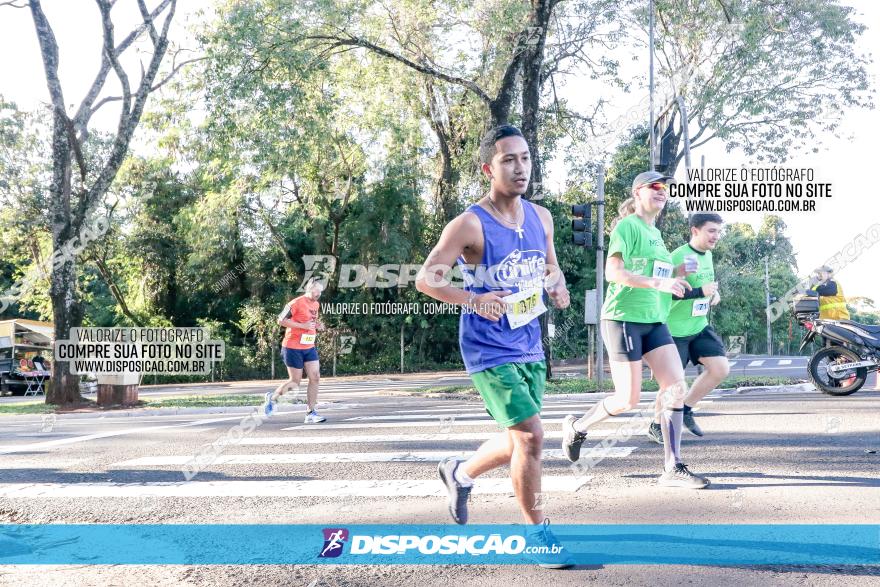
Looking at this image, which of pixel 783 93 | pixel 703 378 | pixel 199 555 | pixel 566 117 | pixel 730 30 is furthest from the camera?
pixel 783 93

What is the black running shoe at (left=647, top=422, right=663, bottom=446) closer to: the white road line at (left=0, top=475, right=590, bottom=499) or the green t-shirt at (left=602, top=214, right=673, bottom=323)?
the white road line at (left=0, top=475, right=590, bottom=499)

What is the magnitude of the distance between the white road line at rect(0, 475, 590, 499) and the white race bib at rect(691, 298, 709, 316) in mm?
2013

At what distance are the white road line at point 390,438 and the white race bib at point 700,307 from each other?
63.9 inches

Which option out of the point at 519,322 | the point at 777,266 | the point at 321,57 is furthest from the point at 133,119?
the point at 777,266

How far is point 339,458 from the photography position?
23.5ft

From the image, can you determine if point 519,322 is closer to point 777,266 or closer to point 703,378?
point 703,378

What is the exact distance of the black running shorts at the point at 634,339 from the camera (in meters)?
5.42

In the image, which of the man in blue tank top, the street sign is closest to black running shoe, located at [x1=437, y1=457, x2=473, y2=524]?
the man in blue tank top

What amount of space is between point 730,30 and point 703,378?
52.9 ft

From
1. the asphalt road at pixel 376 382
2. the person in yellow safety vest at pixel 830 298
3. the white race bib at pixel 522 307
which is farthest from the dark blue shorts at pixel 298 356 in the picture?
the asphalt road at pixel 376 382

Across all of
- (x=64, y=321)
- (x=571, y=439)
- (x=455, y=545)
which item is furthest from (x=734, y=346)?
(x=64, y=321)

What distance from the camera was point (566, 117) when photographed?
21.5 metres

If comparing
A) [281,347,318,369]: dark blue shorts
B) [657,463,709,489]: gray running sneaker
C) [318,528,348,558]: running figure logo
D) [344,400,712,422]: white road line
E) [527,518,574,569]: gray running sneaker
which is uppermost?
[281,347,318,369]: dark blue shorts

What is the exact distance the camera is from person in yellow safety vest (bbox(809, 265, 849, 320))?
38.4 ft
